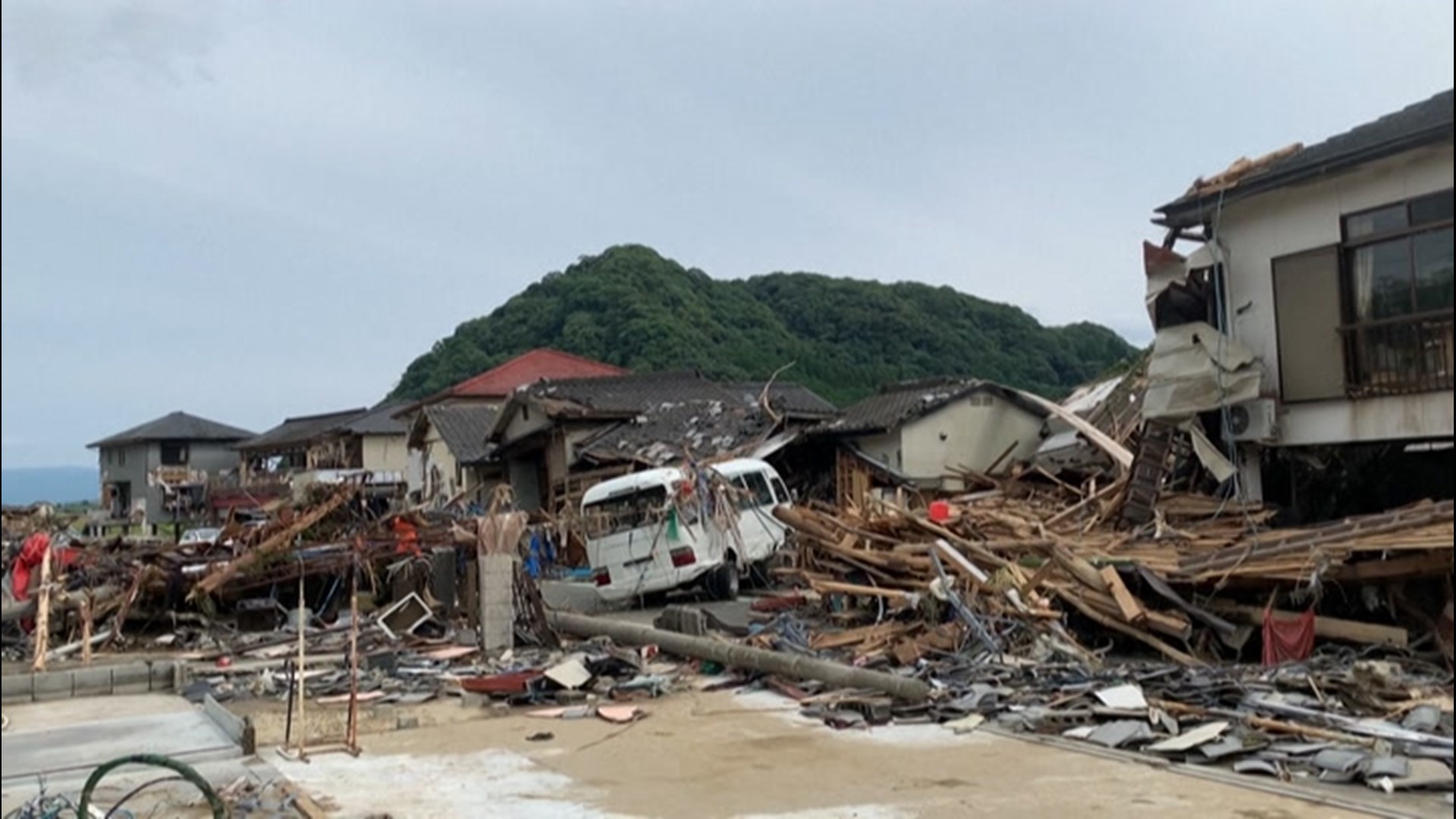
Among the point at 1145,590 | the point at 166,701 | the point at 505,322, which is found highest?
the point at 505,322

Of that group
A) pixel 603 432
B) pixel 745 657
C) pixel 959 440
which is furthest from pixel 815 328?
pixel 603 432

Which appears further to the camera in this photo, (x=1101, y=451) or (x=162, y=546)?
(x=162, y=546)

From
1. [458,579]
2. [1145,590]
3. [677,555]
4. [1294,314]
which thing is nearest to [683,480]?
[677,555]

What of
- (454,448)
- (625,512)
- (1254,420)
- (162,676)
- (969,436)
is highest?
(454,448)

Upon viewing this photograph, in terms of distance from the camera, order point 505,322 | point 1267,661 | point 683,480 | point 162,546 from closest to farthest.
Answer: point 1267,661 < point 505,322 < point 162,546 < point 683,480

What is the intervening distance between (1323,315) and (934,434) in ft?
26.7

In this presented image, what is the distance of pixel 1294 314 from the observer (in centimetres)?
304

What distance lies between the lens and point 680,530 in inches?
707

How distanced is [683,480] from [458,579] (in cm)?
356

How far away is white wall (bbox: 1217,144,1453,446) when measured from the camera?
2500 millimetres

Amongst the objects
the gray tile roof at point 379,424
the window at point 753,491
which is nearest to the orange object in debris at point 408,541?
the window at point 753,491

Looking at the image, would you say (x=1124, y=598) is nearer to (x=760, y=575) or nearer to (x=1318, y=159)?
(x=1318, y=159)

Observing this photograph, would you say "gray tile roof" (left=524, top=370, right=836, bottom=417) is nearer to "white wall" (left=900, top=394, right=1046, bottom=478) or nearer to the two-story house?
"white wall" (left=900, top=394, right=1046, bottom=478)

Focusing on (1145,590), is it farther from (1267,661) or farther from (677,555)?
(677,555)
